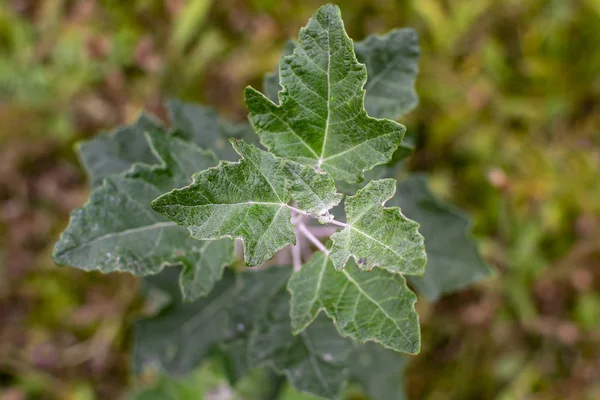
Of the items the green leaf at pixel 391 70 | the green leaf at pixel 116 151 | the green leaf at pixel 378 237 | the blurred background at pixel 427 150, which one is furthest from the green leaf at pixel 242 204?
the blurred background at pixel 427 150

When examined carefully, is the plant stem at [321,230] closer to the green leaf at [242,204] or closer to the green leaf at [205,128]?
the green leaf at [205,128]

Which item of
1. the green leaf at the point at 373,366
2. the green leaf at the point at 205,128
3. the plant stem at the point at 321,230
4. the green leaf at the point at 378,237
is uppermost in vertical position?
the green leaf at the point at 378,237

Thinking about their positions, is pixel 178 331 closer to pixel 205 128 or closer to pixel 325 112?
pixel 205 128

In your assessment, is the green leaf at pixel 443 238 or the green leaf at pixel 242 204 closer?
the green leaf at pixel 242 204

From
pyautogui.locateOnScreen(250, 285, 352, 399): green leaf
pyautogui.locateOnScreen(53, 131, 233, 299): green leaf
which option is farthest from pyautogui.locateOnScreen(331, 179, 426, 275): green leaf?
pyautogui.locateOnScreen(250, 285, 352, 399): green leaf

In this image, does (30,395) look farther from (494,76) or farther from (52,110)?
(494,76)

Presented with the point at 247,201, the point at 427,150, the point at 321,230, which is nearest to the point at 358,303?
the point at 247,201

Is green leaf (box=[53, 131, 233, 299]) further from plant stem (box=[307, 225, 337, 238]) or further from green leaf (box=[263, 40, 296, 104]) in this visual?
plant stem (box=[307, 225, 337, 238])
